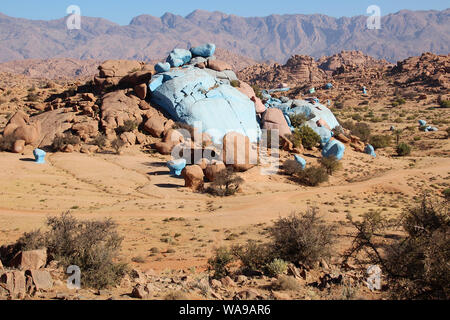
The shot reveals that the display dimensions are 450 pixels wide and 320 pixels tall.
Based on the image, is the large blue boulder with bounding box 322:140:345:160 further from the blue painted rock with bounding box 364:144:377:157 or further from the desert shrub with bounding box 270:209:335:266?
Result: the desert shrub with bounding box 270:209:335:266

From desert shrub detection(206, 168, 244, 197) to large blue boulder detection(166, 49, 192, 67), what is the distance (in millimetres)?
17018

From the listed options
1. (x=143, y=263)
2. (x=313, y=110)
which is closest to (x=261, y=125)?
(x=313, y=110)

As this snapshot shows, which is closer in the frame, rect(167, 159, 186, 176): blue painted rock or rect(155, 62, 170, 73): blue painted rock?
rect(167, 159, 186, 176): blue painted rock

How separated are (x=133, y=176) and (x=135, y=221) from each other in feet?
21.6

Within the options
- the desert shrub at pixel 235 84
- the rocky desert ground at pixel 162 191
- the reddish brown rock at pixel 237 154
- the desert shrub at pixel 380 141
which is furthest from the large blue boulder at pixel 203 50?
the desert shrub at pixel 380 141

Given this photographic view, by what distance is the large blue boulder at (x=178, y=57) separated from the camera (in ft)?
103

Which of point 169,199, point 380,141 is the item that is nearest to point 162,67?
point 169,199

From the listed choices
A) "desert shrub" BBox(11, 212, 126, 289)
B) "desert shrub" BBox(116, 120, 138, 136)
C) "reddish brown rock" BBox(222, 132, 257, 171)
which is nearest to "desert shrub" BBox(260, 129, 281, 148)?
"reddish brown rock" BBox(222, 132, 257, 171)

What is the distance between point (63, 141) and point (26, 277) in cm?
1836

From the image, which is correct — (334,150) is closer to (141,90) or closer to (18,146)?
(141,90)

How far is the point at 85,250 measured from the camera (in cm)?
764

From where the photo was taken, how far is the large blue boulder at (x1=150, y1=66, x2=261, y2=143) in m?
25.6

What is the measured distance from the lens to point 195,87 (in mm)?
27297

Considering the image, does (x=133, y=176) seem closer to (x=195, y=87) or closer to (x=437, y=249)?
(x=195, y=87)
